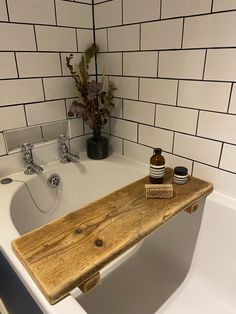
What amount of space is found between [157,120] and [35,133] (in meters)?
0.62

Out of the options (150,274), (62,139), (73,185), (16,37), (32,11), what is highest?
(32,11)

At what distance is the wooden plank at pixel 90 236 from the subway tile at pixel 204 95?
13.0 inches

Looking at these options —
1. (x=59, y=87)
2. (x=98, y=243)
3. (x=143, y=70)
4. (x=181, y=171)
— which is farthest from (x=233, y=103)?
(x=59, y=87)

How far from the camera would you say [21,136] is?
1199 millimetres

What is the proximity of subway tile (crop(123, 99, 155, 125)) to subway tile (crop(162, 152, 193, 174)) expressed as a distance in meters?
0.18

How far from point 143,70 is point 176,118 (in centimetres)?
27

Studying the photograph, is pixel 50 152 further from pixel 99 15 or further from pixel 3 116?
pixel 99 15

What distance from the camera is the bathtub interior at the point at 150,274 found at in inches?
38.8

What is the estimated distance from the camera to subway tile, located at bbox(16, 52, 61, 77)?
1.06 m

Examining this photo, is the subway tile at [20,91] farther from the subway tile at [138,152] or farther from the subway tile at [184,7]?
the subway tile at [184,7]

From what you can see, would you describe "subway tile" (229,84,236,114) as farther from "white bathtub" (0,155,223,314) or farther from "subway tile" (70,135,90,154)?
"subway tile" (70,135,90,154)

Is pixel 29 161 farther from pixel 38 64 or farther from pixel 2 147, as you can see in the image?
pixel 38 64

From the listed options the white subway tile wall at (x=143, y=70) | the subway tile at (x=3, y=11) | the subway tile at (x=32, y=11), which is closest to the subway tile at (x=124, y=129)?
the white subway tile wall at (x=143, y=70)

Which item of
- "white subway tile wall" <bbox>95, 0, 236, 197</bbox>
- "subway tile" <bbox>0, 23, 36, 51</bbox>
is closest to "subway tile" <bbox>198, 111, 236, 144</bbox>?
"white subway tile wall" <bbox>95, 0, 236, 197</bbox>
